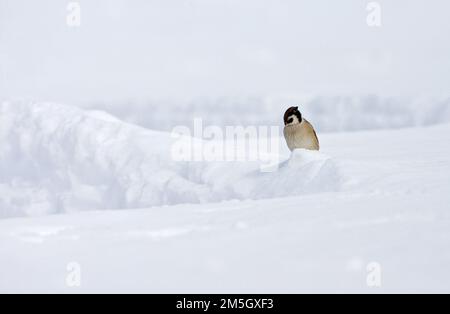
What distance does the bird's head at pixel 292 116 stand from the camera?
7.35 m

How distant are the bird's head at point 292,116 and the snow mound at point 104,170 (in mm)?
677

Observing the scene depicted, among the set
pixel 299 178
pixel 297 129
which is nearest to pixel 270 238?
pixel 299 178

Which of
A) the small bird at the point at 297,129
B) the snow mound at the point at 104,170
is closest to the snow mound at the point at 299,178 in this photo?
the snow mound at the point at 104,170

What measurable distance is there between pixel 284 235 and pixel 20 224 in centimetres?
164

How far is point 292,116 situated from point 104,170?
4.54m

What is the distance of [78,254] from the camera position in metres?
3.05

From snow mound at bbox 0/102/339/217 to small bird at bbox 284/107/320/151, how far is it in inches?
23.0

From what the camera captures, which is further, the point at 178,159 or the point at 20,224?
the point at 178,159

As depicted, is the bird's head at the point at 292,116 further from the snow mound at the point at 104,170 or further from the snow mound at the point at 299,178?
the snow mound at the point at 299,178

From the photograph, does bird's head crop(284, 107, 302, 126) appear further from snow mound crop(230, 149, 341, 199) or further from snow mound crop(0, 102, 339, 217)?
snow mound crop(230, 149, 341, 199)

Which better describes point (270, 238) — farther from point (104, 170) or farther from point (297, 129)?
point (104, 170)

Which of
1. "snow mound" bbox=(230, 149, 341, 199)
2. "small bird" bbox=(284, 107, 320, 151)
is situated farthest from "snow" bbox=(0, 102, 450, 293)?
"small bird" bbox=(284, 107, 320, 151)

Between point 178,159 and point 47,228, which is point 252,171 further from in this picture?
point 47,228
